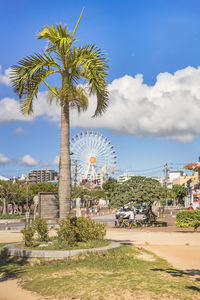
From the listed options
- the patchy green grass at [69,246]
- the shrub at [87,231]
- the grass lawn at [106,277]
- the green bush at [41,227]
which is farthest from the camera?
the green bush at [41,227]

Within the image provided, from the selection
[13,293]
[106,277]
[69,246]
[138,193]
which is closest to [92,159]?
[138,193]

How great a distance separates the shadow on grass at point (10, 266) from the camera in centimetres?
908

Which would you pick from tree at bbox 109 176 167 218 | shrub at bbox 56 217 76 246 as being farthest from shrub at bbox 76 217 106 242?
tree at bbox 109 176 167 218

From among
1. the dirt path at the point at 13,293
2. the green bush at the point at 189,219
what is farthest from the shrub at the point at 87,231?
the green bush at the point at 189,219

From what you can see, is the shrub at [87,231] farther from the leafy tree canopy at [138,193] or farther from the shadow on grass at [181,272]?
the leafy tree canopy at [138,193]

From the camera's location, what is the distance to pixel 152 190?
84.8ft

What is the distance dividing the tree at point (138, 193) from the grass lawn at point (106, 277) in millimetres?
14093

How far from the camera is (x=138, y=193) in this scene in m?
25.5

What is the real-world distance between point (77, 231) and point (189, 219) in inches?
459

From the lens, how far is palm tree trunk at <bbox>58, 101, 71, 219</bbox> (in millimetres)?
12008

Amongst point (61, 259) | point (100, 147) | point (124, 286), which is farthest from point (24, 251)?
point (100, 147)

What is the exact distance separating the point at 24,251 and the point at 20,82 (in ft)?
18.5

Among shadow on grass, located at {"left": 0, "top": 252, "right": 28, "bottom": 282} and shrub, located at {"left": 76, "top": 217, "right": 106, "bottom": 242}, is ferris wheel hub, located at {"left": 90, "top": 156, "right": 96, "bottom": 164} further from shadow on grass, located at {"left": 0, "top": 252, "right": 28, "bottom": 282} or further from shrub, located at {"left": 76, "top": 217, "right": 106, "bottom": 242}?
shadow on grass, located at {"left": 0, "top": 252, "right": 28, "bottom": 282}

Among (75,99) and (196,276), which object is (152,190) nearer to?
(75,99)
